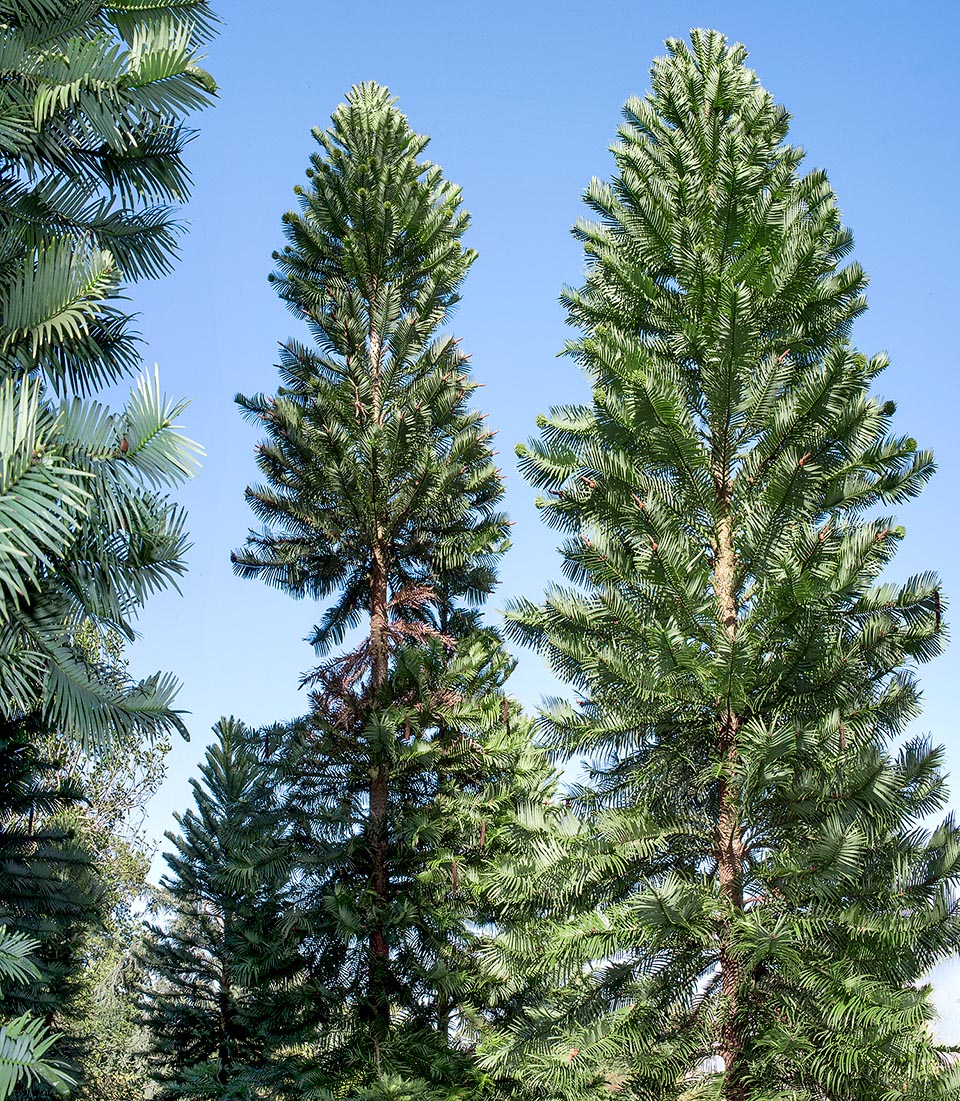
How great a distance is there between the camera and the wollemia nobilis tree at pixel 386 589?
361 inches

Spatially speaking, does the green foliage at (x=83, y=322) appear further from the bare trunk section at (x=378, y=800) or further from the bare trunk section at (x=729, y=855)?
the bare trunk section at (x=378, y=800)

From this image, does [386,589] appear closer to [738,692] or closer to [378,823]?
[378,823]

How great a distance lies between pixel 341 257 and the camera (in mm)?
12312

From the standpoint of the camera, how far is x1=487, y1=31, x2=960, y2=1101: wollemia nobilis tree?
541cm

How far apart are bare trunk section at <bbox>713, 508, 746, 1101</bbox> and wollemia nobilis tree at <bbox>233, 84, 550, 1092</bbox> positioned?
3.45 m

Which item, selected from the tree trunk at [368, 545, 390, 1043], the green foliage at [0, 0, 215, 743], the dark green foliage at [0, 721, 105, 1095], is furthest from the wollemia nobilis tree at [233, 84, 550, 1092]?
the green foliage at [0, 0, 215, 743]

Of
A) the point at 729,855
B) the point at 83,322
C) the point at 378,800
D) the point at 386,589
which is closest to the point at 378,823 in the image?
the point at 378,800

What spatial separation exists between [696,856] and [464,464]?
20.0ft

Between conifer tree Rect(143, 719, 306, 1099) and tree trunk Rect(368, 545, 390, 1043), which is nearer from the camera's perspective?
tree trunk Rect(368, 545, 390, 1043)

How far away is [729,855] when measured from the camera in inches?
232

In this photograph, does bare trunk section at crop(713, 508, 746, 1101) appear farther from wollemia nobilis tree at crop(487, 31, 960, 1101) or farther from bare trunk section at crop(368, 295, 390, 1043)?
bare trunk section at crop(368, 295, 390, 1043)

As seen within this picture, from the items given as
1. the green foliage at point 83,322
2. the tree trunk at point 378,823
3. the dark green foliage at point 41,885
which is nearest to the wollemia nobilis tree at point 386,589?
the tree trunk at point 378,823

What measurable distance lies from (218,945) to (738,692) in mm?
8553

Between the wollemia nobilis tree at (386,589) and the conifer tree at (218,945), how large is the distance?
0.84m
